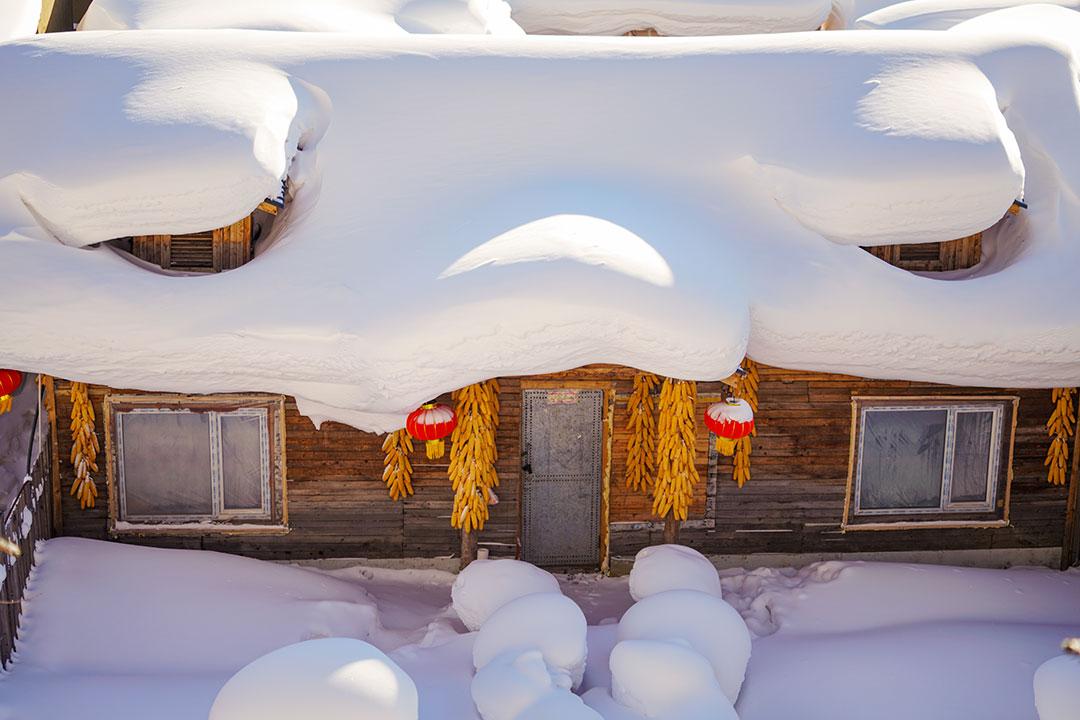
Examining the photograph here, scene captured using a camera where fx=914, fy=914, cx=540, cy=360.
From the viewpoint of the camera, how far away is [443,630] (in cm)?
807

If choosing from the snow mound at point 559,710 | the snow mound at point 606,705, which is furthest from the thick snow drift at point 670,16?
the snow mound at point 559,710

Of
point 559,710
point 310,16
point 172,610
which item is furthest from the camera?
point 310,16

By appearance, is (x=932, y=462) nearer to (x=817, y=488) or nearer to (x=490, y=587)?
(x=817, y=488)

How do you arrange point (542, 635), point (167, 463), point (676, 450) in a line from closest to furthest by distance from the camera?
point (542, 635) < point (676, 450) < point (167, 463)

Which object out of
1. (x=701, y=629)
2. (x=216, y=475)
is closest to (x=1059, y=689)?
(x=701, y=629)

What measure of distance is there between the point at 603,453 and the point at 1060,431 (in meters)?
4.82

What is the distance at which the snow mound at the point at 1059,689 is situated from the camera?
5652 mm

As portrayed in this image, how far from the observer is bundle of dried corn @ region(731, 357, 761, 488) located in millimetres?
9188

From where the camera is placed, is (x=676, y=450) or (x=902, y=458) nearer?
(x=676, y=450)

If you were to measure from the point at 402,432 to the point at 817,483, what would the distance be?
442 cm

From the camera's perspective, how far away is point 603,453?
9.47 m

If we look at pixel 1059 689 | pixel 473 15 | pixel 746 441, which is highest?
pixel 473 15

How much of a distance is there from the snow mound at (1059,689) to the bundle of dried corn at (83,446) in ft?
27.4

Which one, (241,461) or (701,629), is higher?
(241,461)
